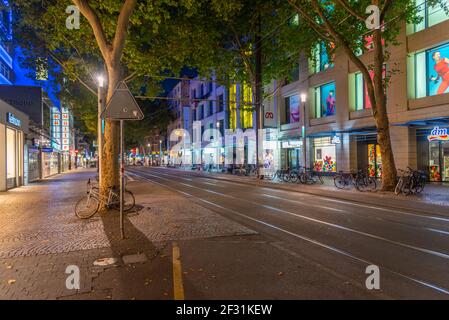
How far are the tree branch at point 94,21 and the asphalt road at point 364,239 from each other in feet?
21.1

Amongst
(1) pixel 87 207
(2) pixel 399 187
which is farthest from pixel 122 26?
(2) pixel 399 187

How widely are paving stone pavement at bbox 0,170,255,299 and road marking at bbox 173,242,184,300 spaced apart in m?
0.11

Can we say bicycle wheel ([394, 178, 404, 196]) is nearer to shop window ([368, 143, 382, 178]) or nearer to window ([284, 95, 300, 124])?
shop window ([368, 143, 382, 178])

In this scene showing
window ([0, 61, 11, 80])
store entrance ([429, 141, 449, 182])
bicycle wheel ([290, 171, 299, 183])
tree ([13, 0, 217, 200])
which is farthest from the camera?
window ([0, 61, 11, 80])

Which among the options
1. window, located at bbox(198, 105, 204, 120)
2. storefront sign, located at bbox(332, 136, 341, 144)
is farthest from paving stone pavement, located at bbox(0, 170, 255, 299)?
window, located at bbox(198, 105, 204, 120)

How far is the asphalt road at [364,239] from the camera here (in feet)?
16.8

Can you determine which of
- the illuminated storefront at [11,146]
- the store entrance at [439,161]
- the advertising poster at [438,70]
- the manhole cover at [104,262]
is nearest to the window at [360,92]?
the advertising poster at [438,70]

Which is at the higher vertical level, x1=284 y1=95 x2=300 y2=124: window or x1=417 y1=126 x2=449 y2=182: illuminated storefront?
x1=284 y1=95 x2=300 y2=124: window

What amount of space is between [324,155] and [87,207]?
22.9 meters

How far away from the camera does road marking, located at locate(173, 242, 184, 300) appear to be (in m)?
4.55

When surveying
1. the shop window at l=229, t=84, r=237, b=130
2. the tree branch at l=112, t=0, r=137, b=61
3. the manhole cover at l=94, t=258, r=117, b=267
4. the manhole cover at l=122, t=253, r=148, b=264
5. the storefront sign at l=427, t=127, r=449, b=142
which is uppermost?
the shop window at l=229, t=84, r=237, b=130

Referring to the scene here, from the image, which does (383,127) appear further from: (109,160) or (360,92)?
(109,160)

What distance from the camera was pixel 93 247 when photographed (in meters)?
7.12

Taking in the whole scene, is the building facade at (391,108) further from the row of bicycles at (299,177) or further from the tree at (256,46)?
the tree at (256,46)
